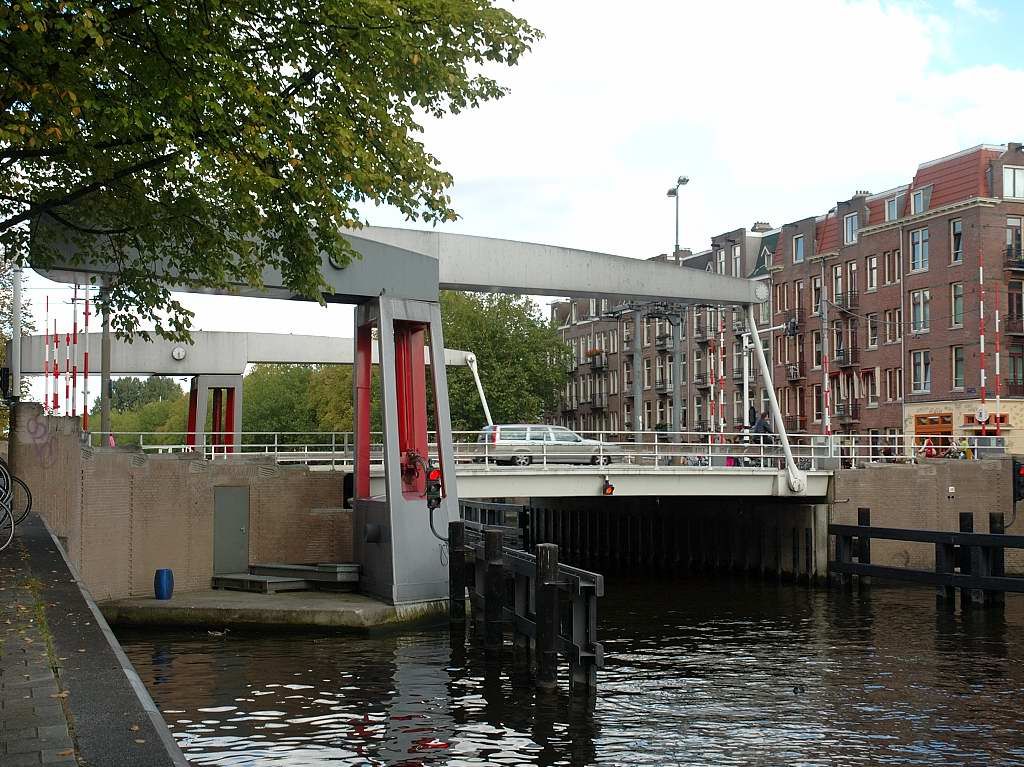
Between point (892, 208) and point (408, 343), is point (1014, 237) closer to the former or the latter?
point (892, 208)

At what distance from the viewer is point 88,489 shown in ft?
78.3

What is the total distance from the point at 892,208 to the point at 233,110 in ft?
158

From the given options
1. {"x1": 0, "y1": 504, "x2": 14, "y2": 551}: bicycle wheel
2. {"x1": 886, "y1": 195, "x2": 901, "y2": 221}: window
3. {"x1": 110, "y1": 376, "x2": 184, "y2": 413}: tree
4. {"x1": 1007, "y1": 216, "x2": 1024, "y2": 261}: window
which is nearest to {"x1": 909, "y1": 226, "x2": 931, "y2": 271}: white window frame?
{"x1": 886, "y1": 195, "x2": 901, "y2": 221}: window

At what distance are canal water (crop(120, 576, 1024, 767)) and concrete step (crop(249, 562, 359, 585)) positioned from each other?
3.23 meters

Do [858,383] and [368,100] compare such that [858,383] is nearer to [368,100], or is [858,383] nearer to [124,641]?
[124,641]

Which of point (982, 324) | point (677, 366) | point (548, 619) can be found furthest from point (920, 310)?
point (548, 619)

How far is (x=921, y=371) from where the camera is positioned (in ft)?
177

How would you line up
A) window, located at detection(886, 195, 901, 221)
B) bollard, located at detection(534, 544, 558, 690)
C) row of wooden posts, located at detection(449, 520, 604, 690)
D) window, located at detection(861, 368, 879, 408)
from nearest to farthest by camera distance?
1. row of wooden posts, located at detection(449, 520, 604, 690)
2. bollard, located at detection(534, 544, 558, 690)
3. window, located at detection(886, 195, 901, 221)
4. window, located at detection(861, 368, 879, 408)

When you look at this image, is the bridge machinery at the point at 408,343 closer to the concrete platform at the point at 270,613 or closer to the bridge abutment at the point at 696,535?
the concrete platform at the point at 270,613

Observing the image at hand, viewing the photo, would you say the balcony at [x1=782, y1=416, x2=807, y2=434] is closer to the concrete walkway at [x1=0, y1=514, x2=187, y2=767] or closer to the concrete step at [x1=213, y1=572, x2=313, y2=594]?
the concrete step at [x1=213, y1=572, x2=313, y2=594]

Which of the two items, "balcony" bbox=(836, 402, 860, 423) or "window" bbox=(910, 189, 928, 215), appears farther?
"balcony" bbox=(836, 402, 860, 423)

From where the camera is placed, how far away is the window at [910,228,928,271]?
54.3 meters

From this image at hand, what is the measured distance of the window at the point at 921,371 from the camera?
53469 millimetres

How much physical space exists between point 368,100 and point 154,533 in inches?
552
